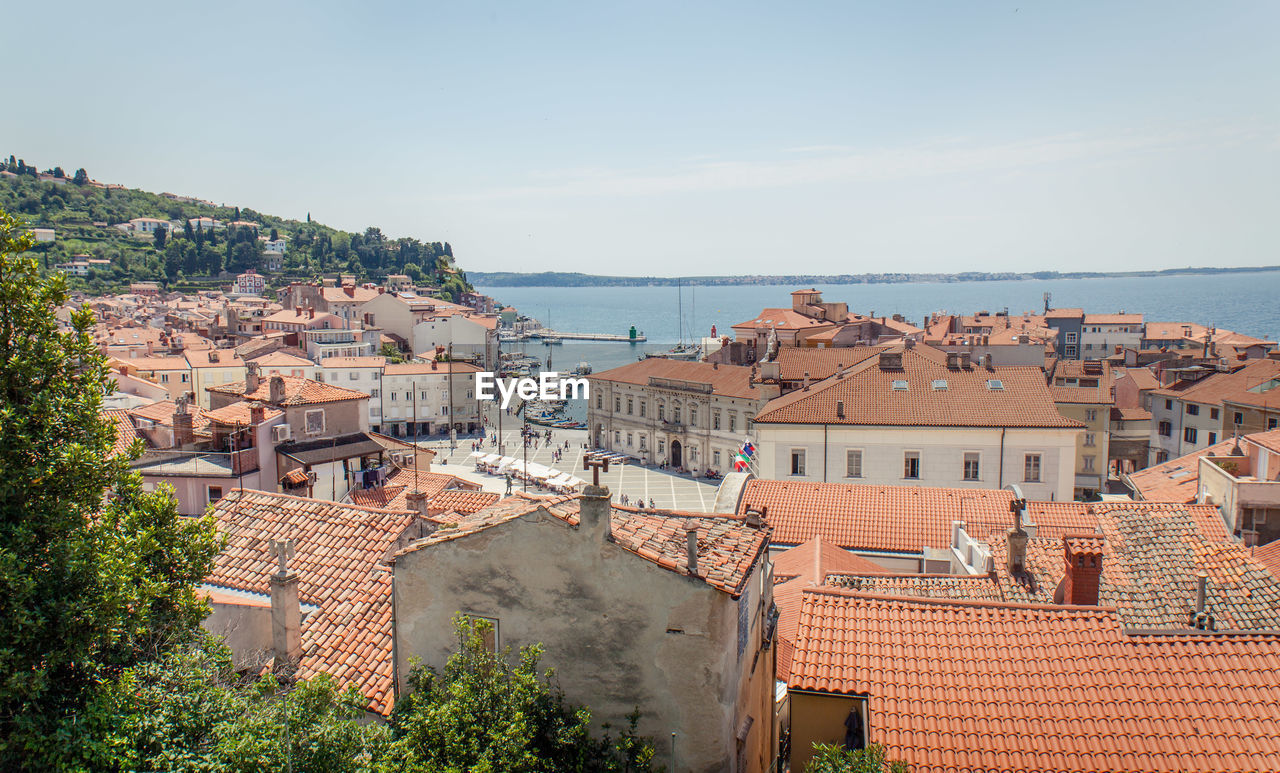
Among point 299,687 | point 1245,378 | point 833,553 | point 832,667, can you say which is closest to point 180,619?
point 299,687

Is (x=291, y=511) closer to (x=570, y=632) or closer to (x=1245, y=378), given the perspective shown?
(x=570, y=632)

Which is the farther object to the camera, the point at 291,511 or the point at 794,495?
the point at 794,495


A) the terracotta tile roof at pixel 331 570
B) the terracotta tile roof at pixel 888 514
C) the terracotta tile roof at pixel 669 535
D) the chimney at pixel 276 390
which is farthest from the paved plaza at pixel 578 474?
the terracotta tile roof at pixel 669 535

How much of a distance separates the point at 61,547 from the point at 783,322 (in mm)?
77347

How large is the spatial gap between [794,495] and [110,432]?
18.0 m

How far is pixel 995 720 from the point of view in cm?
925

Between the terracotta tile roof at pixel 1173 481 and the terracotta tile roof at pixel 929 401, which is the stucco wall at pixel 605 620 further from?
the terracotta tile roof at pixel 929 401

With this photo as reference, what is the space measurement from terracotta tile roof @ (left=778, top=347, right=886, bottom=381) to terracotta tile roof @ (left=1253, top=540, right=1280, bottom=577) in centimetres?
3389

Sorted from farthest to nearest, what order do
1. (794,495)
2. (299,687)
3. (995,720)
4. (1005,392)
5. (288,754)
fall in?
(1005,392), (794,495), (995,720), (299,687), (288,754)

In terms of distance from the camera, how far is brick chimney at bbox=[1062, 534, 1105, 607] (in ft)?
40.8

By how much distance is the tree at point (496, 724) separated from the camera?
798 centimetres

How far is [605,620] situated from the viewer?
344 inches

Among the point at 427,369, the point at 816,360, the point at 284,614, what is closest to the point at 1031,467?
the point at 816,360

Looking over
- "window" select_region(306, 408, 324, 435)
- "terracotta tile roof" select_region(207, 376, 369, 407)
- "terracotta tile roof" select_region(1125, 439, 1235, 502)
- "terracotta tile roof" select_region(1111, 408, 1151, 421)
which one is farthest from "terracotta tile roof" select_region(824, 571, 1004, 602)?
"terracotta tile roof" select_region(1111, 408, 1151, 421)
